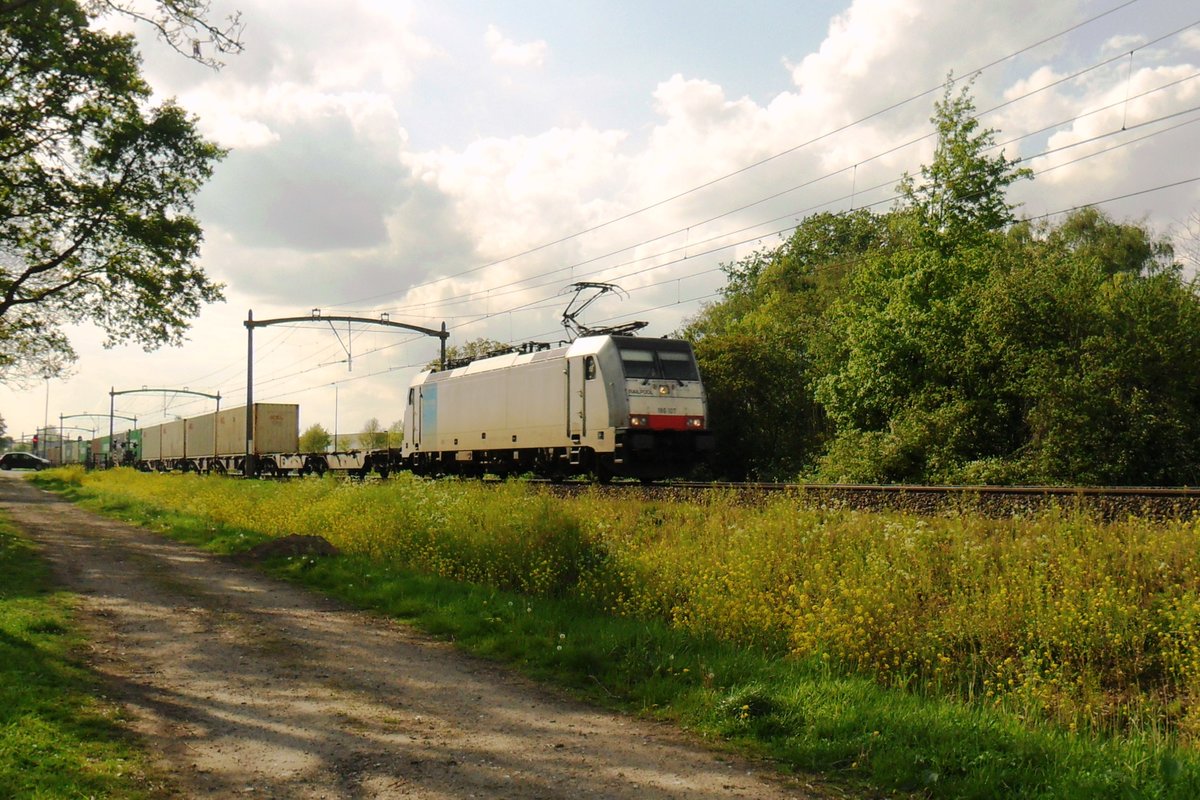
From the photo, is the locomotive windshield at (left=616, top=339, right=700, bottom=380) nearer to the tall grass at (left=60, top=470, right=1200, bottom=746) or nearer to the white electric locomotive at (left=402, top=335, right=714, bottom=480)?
the white electric locomotive at (left=402, top=335, right=714, bottom=480)

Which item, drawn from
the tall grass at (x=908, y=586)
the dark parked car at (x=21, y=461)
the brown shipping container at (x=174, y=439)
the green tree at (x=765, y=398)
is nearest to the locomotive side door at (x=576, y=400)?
the tall grass at (x=908, y=586)

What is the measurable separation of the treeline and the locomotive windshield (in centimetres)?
671

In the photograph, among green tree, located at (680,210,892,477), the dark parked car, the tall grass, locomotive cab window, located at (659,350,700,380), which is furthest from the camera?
the dark parked car

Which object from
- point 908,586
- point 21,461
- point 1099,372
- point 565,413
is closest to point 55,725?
point 908,586

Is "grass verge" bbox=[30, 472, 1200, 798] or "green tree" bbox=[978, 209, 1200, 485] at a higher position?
"green tree" bbox=[978, 209, 1200, 485]

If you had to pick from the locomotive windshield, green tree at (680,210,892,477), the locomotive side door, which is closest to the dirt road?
the locomotive side door

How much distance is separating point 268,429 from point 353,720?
39768 mm

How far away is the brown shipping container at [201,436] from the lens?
4819 centimetres

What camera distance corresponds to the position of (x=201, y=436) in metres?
50.2

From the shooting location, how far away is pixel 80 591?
11266mm

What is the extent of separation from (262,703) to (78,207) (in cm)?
2042

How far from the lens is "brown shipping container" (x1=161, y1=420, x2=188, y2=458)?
177 ft

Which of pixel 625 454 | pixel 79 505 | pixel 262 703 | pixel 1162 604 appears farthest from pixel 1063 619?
pixel 79 505

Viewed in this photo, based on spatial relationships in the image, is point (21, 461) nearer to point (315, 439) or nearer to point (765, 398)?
point (315, 439)
